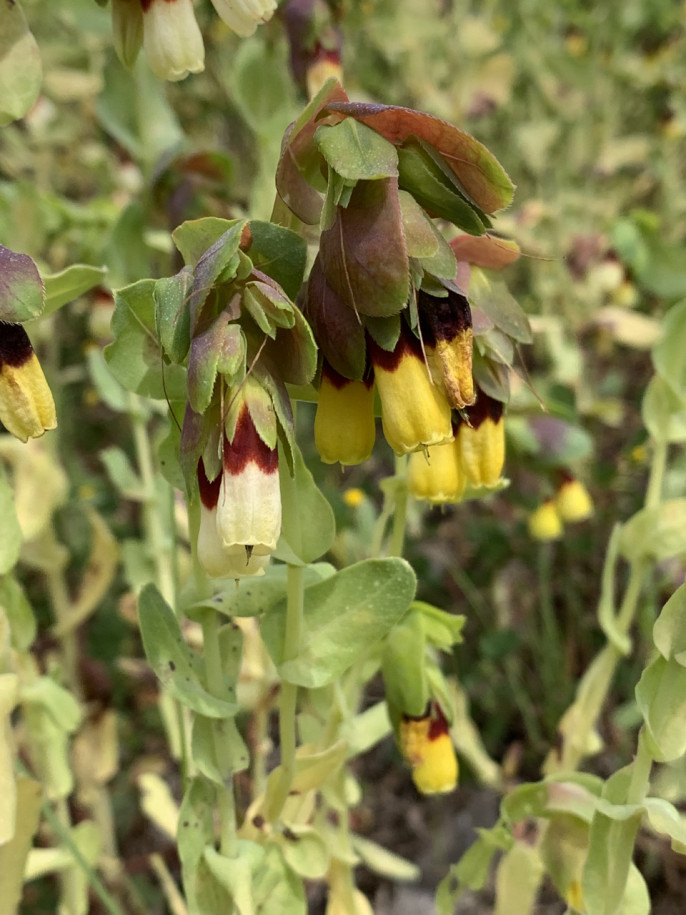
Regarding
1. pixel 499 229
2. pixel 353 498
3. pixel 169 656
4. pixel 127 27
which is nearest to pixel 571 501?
pixel 353 498

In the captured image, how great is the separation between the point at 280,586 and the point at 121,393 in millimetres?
572

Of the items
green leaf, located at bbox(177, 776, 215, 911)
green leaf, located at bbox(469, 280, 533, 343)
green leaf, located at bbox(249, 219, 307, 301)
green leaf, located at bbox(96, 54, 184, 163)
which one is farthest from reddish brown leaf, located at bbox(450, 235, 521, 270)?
green leaf, located at bbox(96, 54, 184, 163)

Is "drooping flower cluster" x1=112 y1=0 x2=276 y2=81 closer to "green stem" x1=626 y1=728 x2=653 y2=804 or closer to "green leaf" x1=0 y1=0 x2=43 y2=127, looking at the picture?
"green leaf" x1=0 y1=0 x2=43 y2=127

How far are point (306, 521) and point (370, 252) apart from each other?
24cm

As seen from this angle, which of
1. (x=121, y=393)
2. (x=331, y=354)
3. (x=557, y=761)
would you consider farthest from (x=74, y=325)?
(x=331, y=354)

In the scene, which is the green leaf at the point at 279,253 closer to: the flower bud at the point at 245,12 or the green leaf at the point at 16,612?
the flower bud at the point at 245,12

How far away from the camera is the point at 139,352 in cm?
66

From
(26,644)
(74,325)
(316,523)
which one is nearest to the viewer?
(316,523)

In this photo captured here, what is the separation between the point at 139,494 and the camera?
3.89ft

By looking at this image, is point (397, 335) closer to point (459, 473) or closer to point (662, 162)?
point (459, 473)

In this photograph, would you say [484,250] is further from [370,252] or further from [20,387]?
[20,387]

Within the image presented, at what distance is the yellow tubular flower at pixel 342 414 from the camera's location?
23.1 inches

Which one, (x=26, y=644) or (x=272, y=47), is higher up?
(x=272, y=47)

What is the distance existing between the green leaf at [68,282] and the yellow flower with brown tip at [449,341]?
0.97 ft
